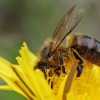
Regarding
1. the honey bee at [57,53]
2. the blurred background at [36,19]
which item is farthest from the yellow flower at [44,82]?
the blurred background at [36,19]

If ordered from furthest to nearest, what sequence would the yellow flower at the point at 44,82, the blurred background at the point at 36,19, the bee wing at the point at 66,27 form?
the blurred background at the point at 36,19
the bee wing at the point at 66,27
the yellow flower at the point at 44,82

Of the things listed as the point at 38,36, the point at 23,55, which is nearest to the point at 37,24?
the point at 38,36

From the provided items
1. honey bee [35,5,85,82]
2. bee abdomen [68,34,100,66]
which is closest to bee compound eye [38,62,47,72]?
honey bee [35,5,85,82]

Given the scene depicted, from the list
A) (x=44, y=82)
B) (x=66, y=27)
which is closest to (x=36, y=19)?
(x=66, y=27)

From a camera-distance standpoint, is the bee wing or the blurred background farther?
the blurred background

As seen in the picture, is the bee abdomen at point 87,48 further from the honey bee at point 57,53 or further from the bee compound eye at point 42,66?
the bee compound eye at point 42,66

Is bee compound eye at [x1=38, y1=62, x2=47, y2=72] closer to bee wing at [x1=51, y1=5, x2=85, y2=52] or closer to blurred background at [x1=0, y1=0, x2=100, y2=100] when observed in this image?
bee wing at [x1=51, y1=5, x2=85, y2=52]
